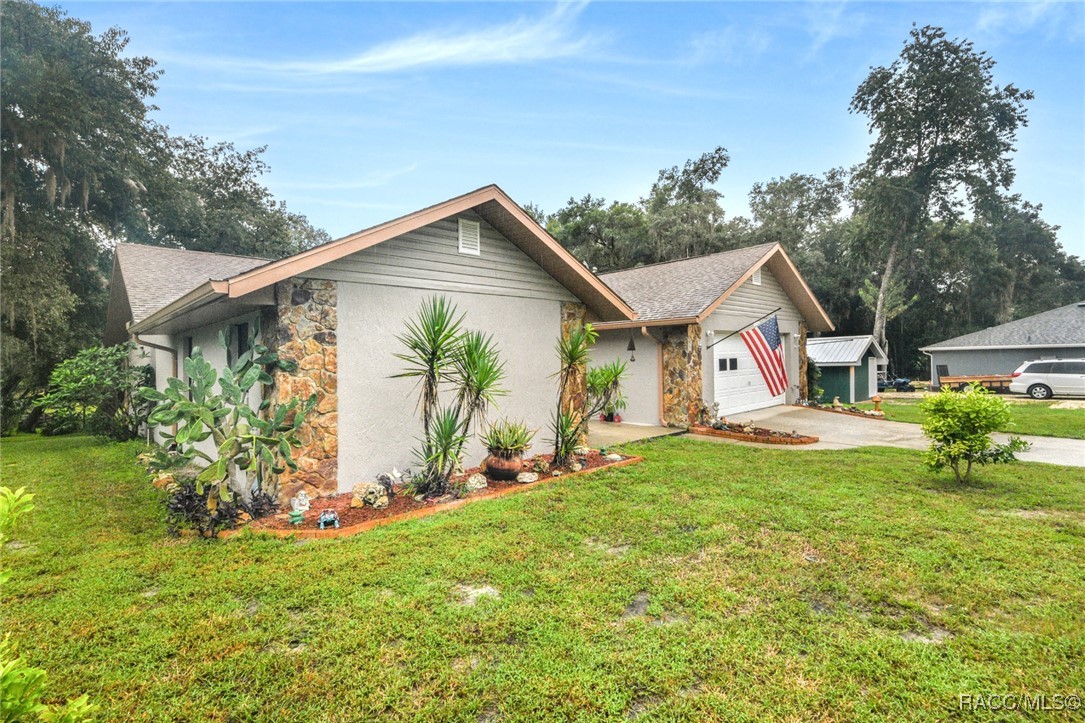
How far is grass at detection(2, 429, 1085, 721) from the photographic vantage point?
2.45 meters

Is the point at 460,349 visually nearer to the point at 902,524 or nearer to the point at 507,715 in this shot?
the point at 507,715

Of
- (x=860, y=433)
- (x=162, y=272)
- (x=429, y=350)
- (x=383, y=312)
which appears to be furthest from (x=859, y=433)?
(x=162, y=272)

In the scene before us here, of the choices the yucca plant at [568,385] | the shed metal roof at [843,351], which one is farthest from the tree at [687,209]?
the yucca plant at [568,385]

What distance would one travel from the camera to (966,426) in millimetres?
6109

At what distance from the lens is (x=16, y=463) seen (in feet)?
30.7

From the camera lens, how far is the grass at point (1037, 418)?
10.6 meters

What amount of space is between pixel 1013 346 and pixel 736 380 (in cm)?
1952

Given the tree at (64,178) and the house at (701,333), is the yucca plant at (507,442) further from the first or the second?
the tree at (64,178)

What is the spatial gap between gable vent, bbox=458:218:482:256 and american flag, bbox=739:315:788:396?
28.0ft

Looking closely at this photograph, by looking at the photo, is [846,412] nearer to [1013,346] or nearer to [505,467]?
[505,467]

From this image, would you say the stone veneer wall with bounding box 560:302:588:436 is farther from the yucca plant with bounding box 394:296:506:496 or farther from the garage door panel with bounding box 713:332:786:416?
the garage door panel with bounding box 713:332:786:416

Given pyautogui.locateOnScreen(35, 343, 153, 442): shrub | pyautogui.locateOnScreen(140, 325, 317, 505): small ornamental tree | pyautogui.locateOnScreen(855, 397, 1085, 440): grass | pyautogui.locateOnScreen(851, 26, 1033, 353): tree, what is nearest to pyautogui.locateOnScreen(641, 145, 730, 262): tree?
pyautogui.locateOnScreen(851, 26, 1033, 353): tree

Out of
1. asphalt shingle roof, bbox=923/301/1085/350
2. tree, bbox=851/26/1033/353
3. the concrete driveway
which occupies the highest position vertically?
tree, bbox=851/26/1033/353

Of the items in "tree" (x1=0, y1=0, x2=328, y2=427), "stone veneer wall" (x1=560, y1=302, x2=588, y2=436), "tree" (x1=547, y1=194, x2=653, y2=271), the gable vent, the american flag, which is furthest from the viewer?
"tree" (x1=547, y1=194, x2=653, y2=271)
